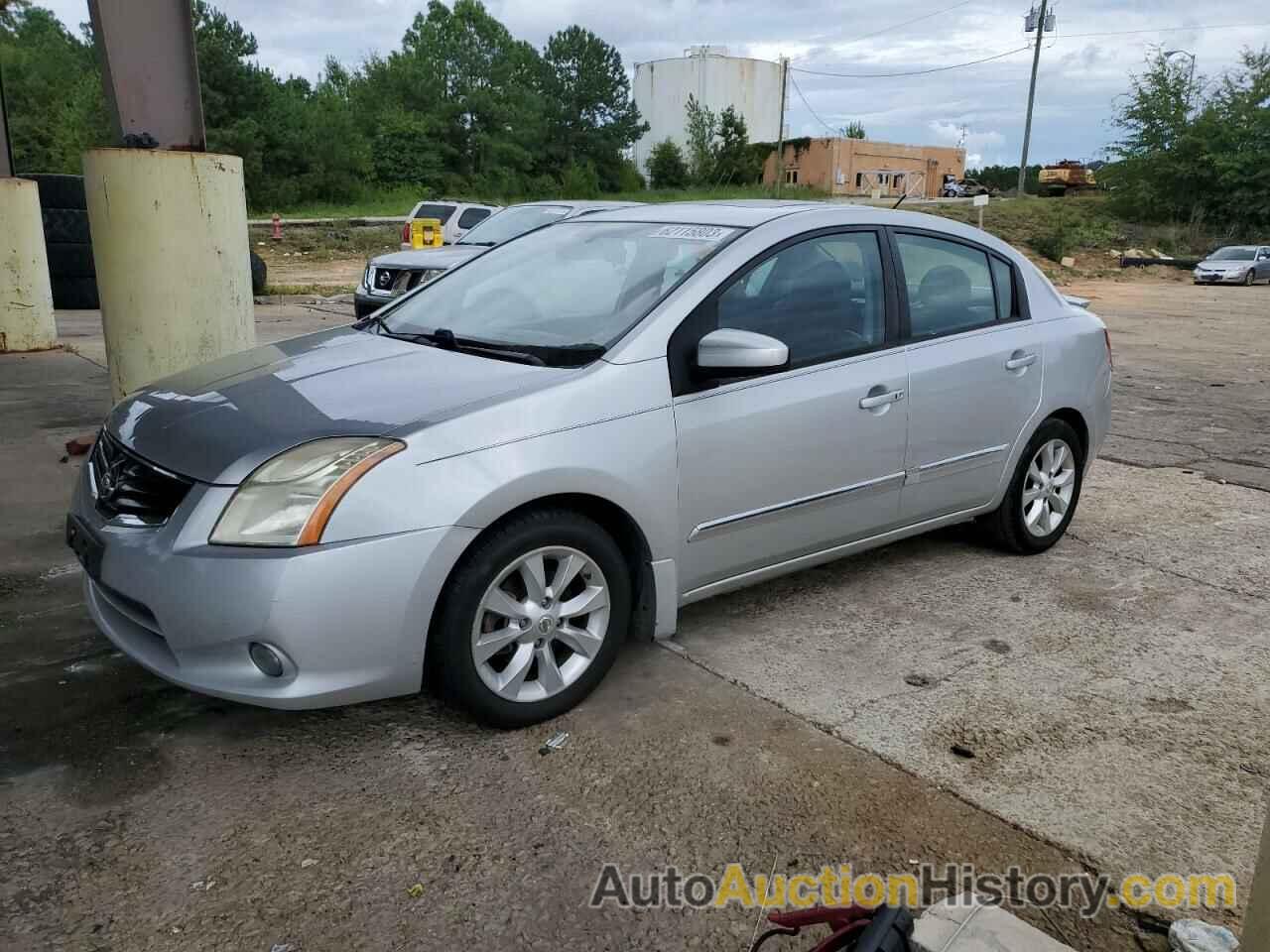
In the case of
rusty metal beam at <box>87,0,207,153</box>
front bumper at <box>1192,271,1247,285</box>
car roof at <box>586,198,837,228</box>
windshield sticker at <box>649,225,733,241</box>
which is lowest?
front bumper at <box>1192,271,1247,285</box>

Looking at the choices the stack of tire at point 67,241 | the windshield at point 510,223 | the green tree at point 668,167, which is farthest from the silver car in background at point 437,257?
the green tree at point 668,167

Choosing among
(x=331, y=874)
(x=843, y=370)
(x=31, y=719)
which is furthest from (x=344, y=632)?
(x=843, y=370)

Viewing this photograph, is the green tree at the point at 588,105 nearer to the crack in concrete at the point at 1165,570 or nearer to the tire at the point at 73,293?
the tire at the point at 73,293

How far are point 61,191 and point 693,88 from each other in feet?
221

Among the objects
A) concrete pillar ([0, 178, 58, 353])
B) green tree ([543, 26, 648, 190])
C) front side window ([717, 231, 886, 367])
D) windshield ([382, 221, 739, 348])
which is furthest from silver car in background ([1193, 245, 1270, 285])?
green tree ([543, 26, 648, 190])

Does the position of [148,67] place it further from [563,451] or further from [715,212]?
[563,451]

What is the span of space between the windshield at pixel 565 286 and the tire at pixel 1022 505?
1.87m

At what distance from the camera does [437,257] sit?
1083cm

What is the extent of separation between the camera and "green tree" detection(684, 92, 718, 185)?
69438 millimetres

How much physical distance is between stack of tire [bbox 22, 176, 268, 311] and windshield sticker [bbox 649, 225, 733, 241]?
1042cm

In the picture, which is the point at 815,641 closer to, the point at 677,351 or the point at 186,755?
the point at 677,351

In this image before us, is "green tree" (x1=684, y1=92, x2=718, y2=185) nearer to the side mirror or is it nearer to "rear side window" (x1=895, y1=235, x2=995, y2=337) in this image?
"rear side window" (x1=895, y1=235, x2=995, y2=337)

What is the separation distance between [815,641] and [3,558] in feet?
11.6

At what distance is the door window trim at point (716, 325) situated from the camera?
3344mm
